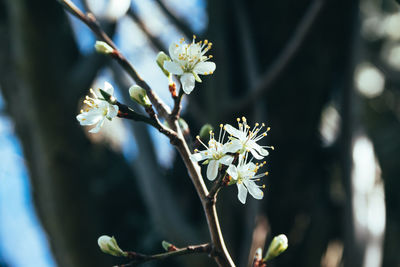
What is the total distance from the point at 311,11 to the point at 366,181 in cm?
78

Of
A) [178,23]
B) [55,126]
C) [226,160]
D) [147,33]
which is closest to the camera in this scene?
→ [226,160]

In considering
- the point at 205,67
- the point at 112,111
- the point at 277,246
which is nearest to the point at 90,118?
the point at 112,111

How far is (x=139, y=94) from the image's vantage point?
677mm

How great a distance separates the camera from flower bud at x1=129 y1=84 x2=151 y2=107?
2.20ft

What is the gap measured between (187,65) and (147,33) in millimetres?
1749

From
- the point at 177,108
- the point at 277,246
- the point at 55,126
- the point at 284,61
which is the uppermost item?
the point at 55,126

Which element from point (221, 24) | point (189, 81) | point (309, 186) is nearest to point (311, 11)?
→ point (221, 24)

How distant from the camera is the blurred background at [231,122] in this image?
1.69m

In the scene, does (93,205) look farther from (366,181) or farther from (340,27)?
(340,27)

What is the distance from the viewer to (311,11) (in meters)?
1.87

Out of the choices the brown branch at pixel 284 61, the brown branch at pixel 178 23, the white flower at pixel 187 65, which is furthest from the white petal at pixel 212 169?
the brown branch at pixel 178 23

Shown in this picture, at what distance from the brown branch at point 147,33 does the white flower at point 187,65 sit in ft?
5.34

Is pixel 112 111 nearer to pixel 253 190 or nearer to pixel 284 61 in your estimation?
pixel 253 190

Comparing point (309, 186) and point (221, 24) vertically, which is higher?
point (221, 24)
